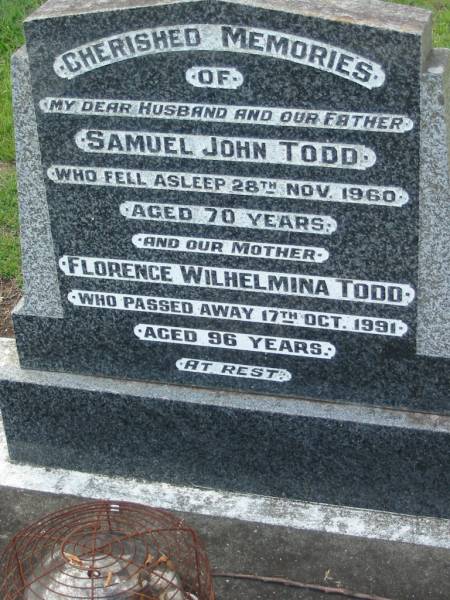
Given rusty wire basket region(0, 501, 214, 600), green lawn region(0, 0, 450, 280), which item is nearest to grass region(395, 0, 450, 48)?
green lawn region(0, 0, 450, 280)

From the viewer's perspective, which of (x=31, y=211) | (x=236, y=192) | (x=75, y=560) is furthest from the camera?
(x=31, y=211)

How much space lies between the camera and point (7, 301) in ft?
17.3

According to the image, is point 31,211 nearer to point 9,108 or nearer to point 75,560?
point 75,560

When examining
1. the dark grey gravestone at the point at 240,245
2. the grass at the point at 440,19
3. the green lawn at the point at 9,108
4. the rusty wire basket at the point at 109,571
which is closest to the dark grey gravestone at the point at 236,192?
the dark grey gravestone at the point at 240,245

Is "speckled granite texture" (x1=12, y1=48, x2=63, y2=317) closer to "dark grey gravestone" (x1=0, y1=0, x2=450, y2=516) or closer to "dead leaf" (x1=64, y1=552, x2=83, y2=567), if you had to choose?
"dark grey gravestone" (x1=0, y1=0, x2=450, y2=516)

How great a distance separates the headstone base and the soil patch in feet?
2.52

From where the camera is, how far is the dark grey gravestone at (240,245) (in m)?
3.31

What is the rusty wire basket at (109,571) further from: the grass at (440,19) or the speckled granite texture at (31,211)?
the grass at (440,19)

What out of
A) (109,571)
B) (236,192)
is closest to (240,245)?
(236,192)

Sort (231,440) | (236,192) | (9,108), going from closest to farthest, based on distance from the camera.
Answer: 1. (236,192)
2. (231,440)
3. (9,108)

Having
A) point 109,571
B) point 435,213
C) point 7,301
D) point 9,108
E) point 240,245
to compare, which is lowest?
point 7,301

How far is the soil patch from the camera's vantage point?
5.04 metres

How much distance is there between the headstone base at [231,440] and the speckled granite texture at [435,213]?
351 millimetres

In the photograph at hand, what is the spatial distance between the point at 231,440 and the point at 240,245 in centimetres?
80
